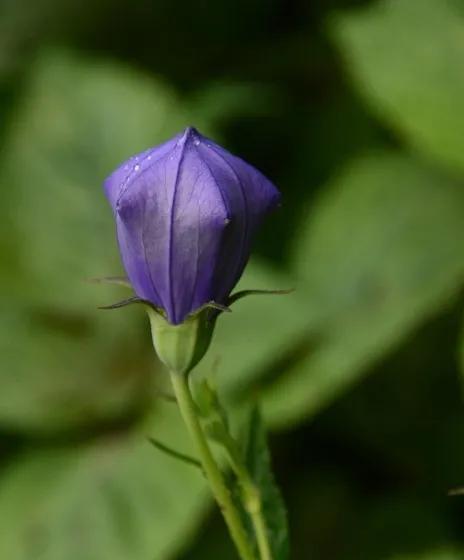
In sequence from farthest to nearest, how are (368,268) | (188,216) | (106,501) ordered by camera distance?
(368,268) < (106,501) < (188,216)

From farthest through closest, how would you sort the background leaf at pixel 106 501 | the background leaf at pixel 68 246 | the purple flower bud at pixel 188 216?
the background leaf at pixel 68 246, the background leaf at pixel 106 501, the purple flower bud at pixel 188 216

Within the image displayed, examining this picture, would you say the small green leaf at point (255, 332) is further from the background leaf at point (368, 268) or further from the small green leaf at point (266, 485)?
the small green leaf at point (266, 485)

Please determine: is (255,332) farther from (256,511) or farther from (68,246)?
(256,511)

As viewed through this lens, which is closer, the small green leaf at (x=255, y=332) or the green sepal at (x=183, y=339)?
the green sepal at (x=183, y=339)

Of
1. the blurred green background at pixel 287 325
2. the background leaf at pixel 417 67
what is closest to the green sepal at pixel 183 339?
the blurred green background at pixel 287 325

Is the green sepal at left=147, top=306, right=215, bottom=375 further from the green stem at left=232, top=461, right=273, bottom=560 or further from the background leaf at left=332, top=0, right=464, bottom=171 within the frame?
the background leaf at left=332, top=0, right=464, bottom=171

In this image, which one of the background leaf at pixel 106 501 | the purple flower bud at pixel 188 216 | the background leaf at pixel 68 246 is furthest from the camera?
the background leaf at pixel 68 246

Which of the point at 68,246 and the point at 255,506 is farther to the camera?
the point at 68,246

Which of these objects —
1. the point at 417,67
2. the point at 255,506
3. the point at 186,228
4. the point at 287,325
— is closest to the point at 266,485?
the point at 255,506

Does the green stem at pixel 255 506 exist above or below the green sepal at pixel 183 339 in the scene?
below
